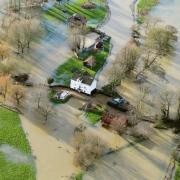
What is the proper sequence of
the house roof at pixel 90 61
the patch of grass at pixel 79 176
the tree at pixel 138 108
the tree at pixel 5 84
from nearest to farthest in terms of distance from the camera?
1. the patch of grass at pixel 79 176
2. the tree at pixel 138 108
3. the tree at pixel 5 84
4. the house roof at pixel 90 61

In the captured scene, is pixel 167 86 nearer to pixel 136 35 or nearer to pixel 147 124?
pixel 147 124

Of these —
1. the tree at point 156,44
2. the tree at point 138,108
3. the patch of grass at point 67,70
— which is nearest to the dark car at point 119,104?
the tree at point 138,108

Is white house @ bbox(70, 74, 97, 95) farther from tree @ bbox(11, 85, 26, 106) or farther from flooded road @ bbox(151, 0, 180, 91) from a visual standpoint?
flooded road @ bbox(151, 0, 180, 91)

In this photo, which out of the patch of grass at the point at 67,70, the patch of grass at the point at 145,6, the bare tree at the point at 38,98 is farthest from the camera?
the patch of grass at the point at 145,6

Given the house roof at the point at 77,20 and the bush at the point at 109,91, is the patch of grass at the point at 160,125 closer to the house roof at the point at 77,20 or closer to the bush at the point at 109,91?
the bush at the point at 109,91

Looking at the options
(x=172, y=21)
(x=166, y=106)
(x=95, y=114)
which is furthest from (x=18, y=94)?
(x=172, y=21)

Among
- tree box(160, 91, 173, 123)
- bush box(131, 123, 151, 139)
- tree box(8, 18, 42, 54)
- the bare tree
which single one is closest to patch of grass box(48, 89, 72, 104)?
the bare tree

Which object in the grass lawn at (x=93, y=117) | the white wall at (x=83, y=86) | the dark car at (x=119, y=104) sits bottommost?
the grass lawn at (x=93, y=117)
